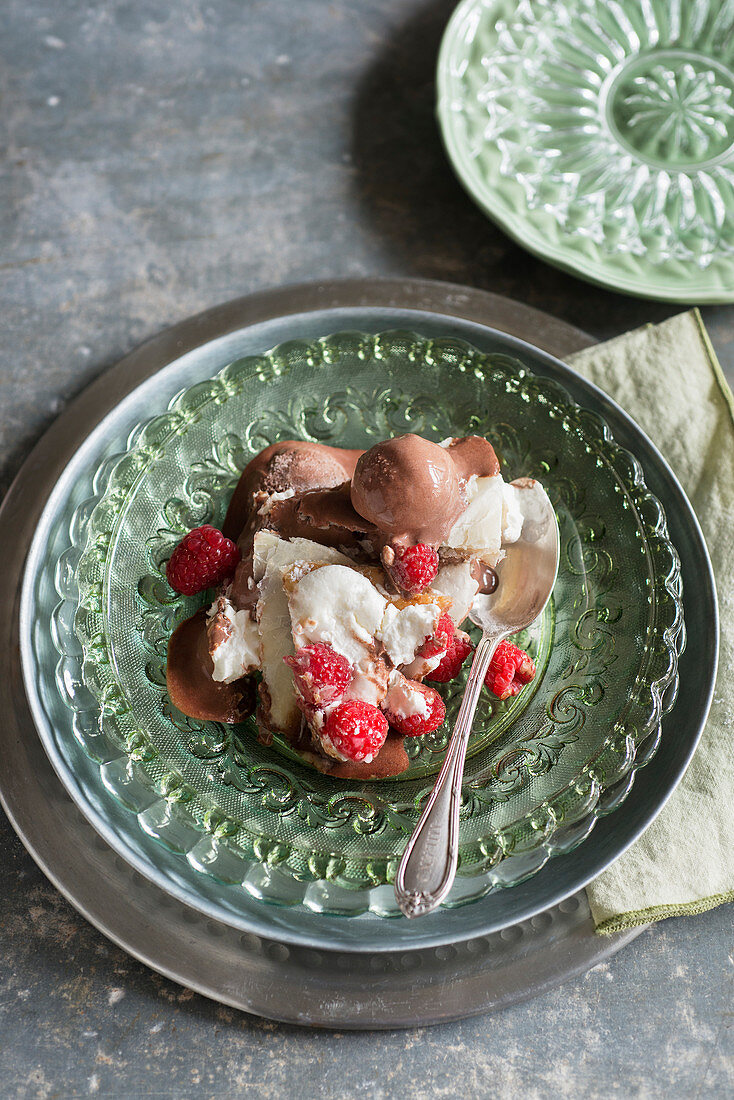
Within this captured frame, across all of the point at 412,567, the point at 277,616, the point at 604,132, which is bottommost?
the point at 277,616

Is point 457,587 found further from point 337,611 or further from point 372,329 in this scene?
point 372,329

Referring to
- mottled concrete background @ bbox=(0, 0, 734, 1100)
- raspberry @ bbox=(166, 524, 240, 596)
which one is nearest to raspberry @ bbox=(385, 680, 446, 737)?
raspberry @ bbox=(166, 524, 240, 596)

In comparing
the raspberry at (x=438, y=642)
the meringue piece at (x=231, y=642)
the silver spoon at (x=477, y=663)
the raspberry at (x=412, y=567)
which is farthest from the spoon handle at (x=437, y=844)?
the meringue piece at (x=231, y=642)

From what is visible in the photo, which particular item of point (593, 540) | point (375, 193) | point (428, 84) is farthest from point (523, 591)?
point (428, 84)

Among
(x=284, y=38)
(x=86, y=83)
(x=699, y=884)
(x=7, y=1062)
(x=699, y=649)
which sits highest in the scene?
(x=284, y=38)

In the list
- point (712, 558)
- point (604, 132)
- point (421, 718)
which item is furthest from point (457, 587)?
point (604, 132)

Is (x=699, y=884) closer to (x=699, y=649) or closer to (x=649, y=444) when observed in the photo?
(x=699, y=649)

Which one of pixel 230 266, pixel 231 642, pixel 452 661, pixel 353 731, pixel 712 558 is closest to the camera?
pixel 353 731
